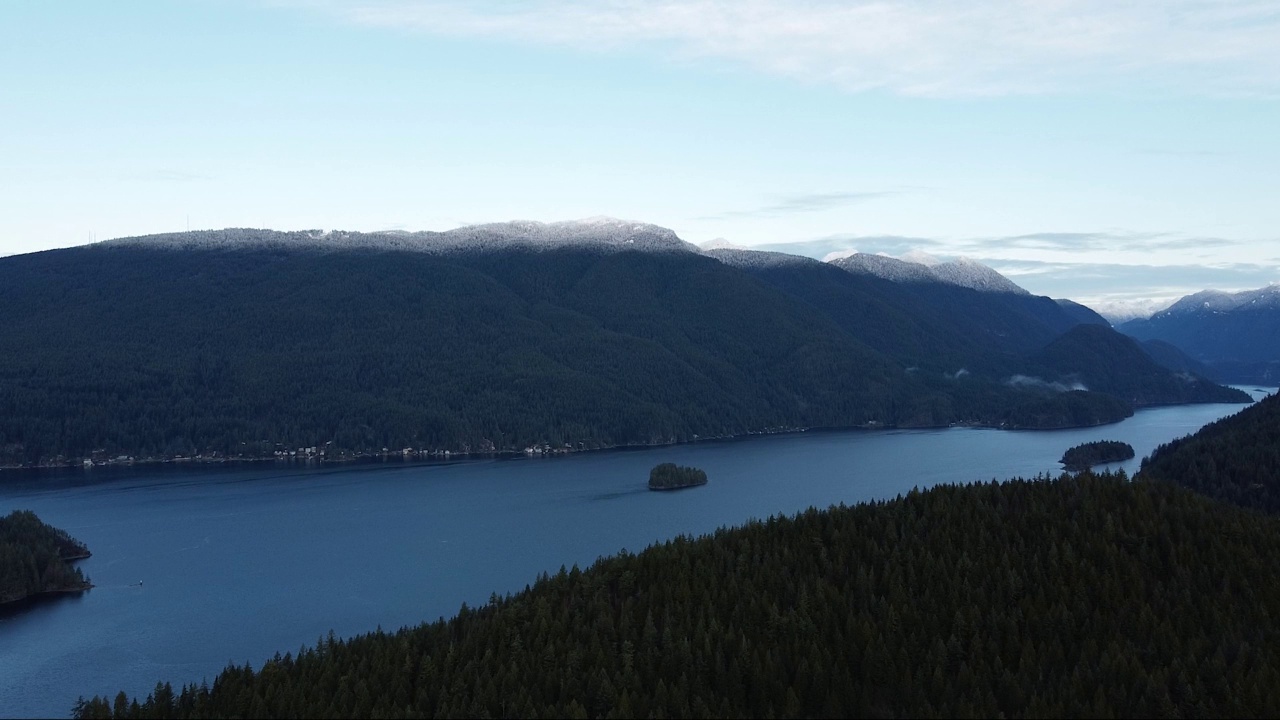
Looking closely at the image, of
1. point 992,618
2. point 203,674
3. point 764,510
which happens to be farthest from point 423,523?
point 992,618

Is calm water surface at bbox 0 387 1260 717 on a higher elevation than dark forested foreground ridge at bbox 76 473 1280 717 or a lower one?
lower

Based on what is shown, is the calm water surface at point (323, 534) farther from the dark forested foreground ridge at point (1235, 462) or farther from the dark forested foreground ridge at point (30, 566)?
the dark forested foreground ridge at point (1235, 462)

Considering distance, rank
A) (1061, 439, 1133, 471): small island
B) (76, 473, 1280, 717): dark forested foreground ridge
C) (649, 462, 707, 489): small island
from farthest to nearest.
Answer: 1. (1061, 439, 1133, 471): small island
2. (649, 462, 707, 489): small island
3. (76, 473, 1280, 717): dark forested foreground ridge

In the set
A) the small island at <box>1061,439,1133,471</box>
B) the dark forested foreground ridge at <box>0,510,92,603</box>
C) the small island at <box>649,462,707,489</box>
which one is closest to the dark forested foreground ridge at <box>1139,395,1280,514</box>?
the small island at <box>1061,439,1133,471</box>

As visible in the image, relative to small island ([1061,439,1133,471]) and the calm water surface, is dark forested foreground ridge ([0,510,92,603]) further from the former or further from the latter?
small island ([1061,439,1133,471])

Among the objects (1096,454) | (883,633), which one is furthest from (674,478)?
(883,633)

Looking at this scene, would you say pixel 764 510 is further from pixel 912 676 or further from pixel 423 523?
pixel 912 676

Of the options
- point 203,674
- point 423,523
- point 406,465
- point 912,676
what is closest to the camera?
point 912,676
